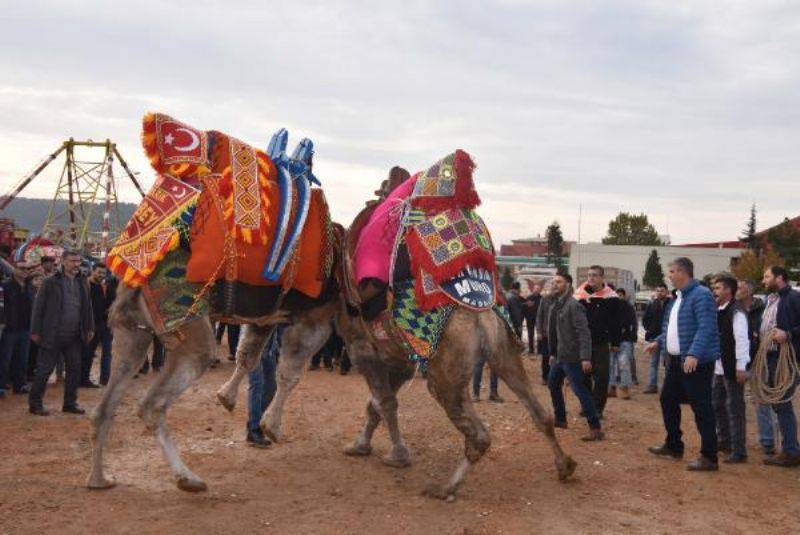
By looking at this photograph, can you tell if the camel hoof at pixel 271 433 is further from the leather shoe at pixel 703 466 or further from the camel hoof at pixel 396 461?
the leather shoe at pixel 703 466

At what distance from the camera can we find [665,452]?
7.25 metres

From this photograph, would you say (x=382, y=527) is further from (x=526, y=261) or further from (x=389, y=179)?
(x=526, y=261)

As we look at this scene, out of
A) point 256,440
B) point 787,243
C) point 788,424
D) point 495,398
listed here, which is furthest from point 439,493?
point 787,243

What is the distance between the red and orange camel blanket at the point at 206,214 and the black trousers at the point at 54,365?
156 inches

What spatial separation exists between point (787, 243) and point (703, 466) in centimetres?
3927

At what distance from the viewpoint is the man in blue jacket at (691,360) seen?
666cm

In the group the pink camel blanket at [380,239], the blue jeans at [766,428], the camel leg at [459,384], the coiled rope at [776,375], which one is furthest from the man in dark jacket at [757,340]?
the pink camel blanket at [380,239]

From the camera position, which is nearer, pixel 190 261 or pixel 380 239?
pixel 190 261

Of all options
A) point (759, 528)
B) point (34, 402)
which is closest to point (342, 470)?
point (759, 528)

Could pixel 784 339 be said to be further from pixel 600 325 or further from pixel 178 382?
pixel 178 382

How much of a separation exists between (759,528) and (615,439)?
2.97 metres

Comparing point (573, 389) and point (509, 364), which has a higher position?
point (509, 364)

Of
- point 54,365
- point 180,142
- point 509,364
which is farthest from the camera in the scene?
point 54,365

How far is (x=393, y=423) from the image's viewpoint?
22.0ft
